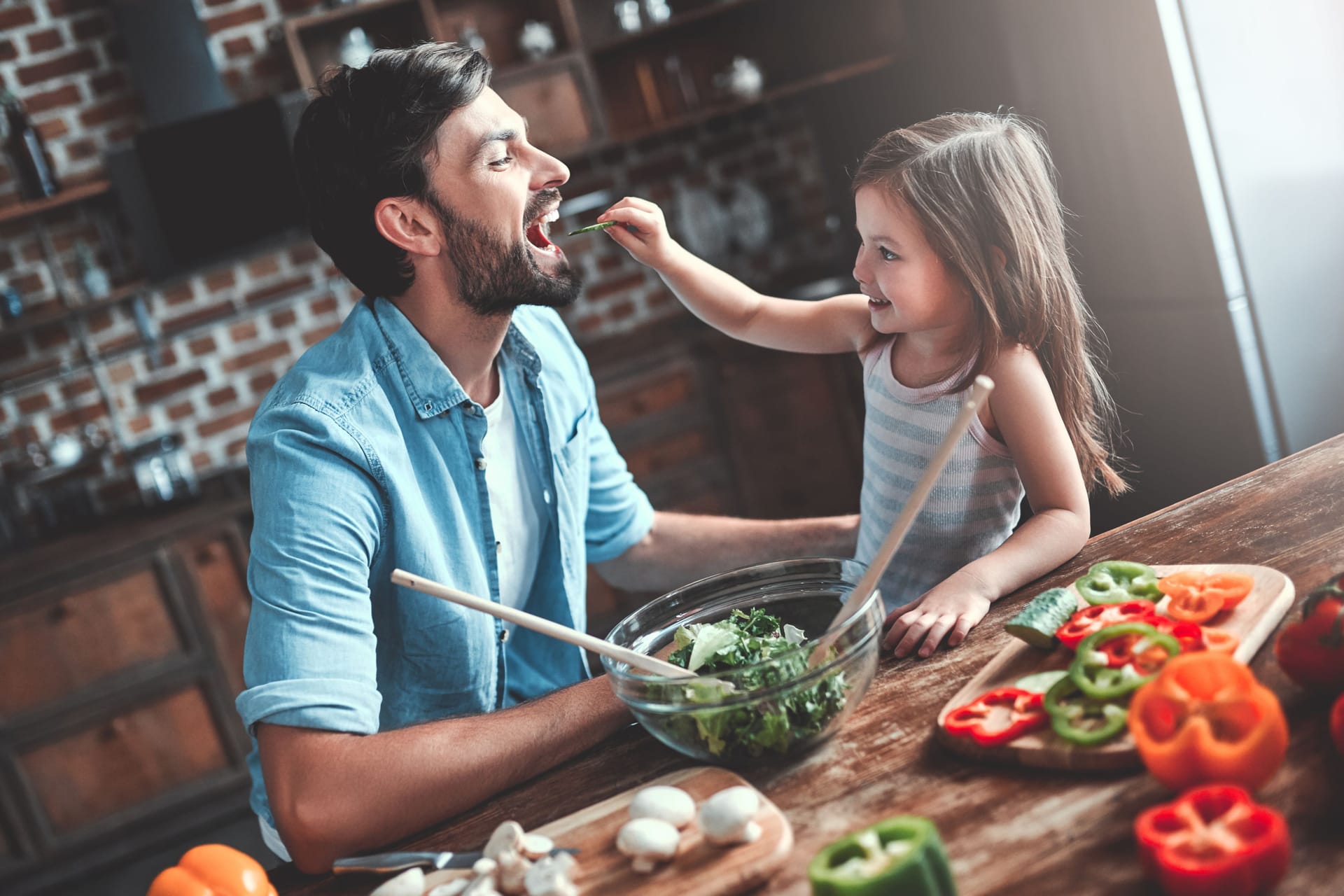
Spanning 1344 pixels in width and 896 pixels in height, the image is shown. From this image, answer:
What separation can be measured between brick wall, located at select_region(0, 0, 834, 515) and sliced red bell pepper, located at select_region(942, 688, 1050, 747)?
295cm

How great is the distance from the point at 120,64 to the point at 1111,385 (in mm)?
3041

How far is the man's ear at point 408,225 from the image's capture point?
146cm

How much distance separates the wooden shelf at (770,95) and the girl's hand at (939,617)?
2.49 meters

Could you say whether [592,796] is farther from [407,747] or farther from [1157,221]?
[1157,221]

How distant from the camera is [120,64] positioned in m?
3.31

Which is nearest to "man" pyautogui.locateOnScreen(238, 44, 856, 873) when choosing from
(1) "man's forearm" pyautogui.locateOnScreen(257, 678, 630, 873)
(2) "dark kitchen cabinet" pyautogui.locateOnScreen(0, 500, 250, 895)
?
(1) "man's forearm" pyautogui.locateOnScreen(257, 678, 630, 873)

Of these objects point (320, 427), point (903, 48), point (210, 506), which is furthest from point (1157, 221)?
point (210, 506)

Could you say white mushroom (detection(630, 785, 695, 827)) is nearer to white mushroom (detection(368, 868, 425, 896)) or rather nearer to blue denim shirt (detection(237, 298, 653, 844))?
white mushroom (detection(368, 868, 425, 896))

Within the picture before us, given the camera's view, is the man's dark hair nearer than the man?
No

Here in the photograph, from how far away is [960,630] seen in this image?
1.00 meters

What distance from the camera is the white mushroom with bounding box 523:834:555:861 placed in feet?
2.58

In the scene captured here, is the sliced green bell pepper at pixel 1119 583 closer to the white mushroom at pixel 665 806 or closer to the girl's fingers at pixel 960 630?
the girl's fingers at pixel 960 630

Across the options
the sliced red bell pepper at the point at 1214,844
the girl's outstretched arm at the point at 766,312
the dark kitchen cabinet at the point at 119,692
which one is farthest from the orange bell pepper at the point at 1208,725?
the dark kitchen cabinet at the point at 119,692

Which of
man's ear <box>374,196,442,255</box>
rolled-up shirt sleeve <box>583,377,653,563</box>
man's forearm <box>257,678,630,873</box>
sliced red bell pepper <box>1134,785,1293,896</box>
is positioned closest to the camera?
sliced red bell pepper <box>1134,785,1293,896</box>
